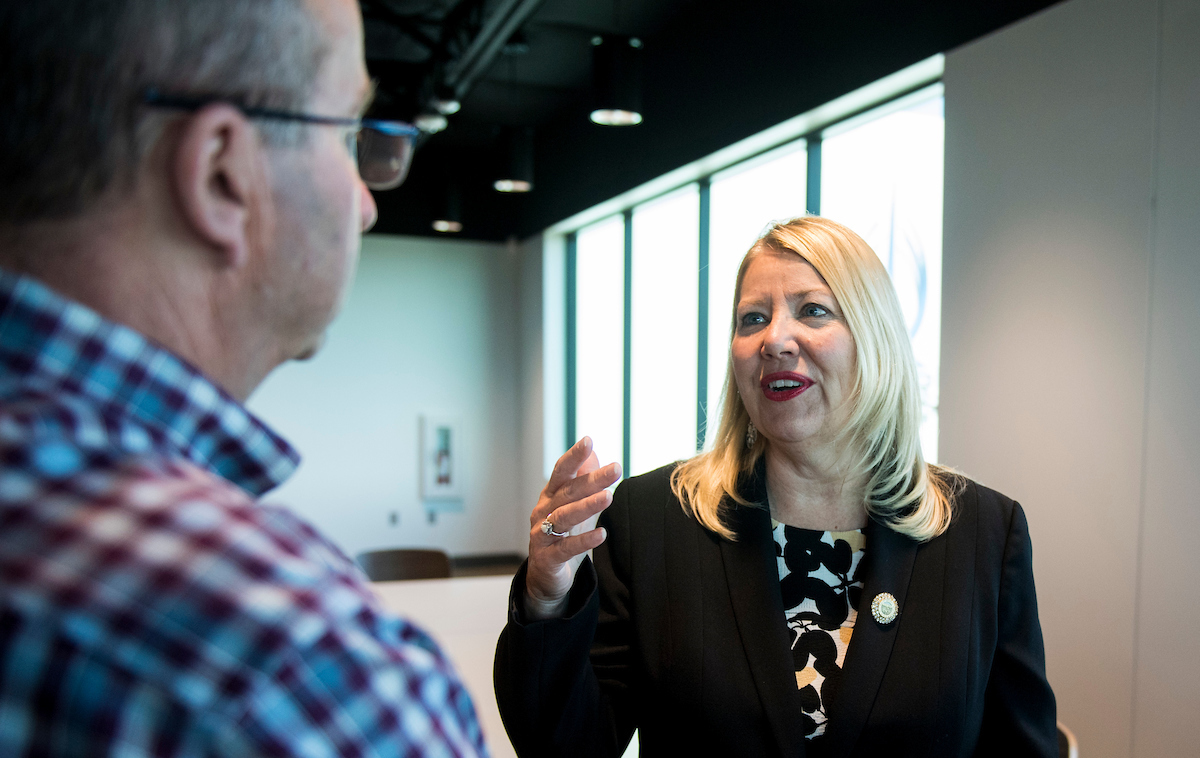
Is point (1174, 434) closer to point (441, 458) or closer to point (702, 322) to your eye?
point (702, 322)

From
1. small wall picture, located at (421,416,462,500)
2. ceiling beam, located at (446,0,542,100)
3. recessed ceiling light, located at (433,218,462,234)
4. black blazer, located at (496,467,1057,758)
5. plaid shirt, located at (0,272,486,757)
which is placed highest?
ceiling beam, located at (446,0,542,100)

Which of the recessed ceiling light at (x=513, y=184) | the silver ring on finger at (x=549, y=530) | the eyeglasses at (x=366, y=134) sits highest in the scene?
the recessed ceiling light at (x=513, y=184)


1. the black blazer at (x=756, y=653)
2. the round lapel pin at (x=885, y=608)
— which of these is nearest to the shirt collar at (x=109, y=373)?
the black blazer at (x=756, y=653)

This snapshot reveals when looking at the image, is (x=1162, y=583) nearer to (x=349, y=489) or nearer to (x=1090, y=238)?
(x=1090, y=238)

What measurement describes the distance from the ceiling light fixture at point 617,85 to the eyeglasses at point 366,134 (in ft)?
11.8

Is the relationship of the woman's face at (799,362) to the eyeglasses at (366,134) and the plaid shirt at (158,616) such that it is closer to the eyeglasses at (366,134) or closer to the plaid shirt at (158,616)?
the eyeglasses at (366,134)

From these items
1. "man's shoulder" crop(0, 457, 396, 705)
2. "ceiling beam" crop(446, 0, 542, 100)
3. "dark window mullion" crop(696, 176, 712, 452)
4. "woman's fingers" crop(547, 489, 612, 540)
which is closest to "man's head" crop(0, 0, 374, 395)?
"man's shoulder" crop(0, 457, 396, 705)

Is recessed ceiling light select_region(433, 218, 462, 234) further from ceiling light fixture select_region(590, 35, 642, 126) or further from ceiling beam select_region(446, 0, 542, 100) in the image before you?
ceiling light fixture select_region(590, 35, 642, 126)

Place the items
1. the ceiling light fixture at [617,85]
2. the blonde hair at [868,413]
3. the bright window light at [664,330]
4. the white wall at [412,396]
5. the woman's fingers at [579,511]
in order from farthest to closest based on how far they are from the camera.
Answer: the white wall at [412,396]
the bright window light at [664,330]
the ceiling light fixture at [617,85]
the blonde hair at [868,413]
the woman's fingers at [579,511]

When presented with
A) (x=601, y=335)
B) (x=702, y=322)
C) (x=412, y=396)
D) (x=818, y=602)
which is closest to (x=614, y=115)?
(x=702, y=322)

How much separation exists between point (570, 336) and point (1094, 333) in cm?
575

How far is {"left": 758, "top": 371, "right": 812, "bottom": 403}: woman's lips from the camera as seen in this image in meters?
1.65

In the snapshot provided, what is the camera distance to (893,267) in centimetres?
378

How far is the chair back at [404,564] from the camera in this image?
13.9 feet
